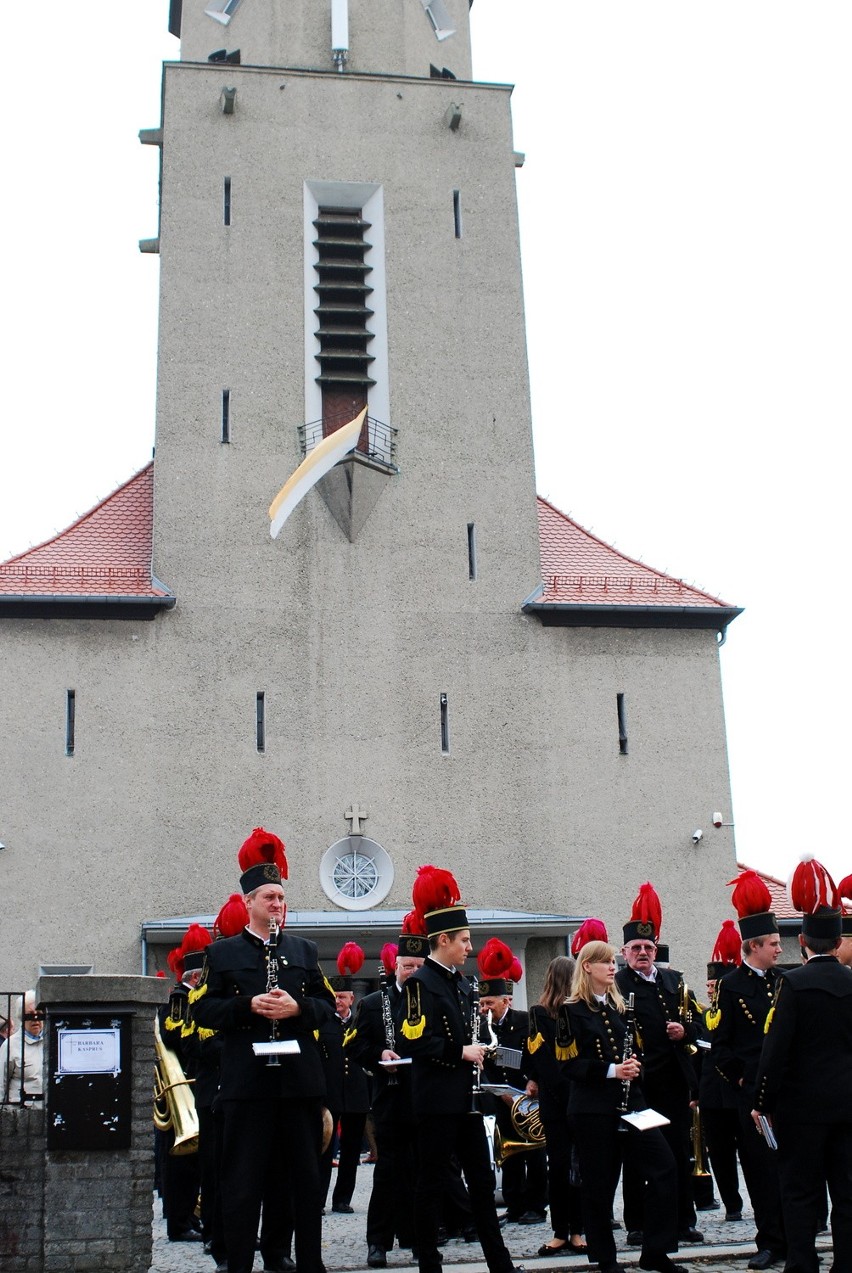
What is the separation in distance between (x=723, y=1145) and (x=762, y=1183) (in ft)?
4.35

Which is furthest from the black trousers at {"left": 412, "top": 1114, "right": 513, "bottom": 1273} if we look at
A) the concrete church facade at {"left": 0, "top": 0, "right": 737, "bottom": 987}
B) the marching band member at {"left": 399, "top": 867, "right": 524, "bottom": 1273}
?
the concrete church facade at {"left": 0, "top": 0, "right": 737, "bottom": 987}

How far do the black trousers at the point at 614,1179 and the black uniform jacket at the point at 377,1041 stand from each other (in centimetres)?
188

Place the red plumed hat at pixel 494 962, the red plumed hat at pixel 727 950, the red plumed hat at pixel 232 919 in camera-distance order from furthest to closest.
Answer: the red plumed hat at pixel 727 950, the red plumed hat at pixel 494 962, the red plumed hat at pixel 232 919

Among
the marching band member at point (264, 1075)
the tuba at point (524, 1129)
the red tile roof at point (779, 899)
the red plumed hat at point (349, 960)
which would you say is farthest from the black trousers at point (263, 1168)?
the red tile roof at point (779, 899)

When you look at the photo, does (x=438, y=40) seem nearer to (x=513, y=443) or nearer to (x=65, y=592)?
(x=513, y=443)

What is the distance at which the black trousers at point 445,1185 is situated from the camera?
26.4 ft

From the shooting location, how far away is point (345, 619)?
2333cm

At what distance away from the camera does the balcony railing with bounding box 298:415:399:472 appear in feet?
78.5

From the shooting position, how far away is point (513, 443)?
24.9 m

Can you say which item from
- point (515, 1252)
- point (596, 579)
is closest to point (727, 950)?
point (515, 1252)

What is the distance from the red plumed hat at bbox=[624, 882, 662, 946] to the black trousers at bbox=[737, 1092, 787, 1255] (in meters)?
1.34

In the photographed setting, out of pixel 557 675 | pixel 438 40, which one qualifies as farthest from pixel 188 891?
pixel 438 40

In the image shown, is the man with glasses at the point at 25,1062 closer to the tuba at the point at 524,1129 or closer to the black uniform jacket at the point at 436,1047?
the black uniform jacket at the point at 436,1047

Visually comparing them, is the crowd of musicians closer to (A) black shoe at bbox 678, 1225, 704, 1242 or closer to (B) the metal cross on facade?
(A) black shoe at bbox 678, 1225, 704, 1242
